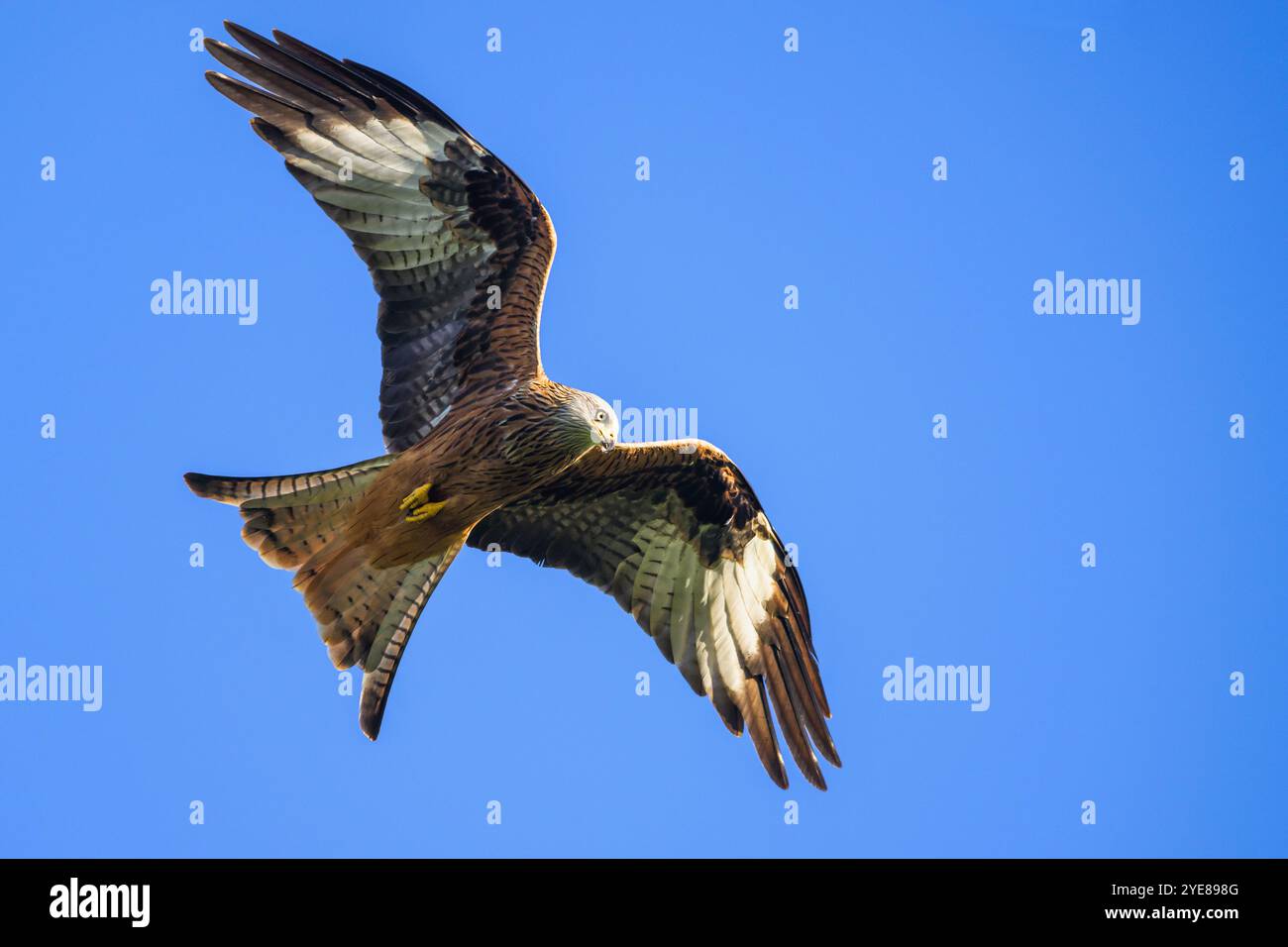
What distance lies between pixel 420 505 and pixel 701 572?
2.52 meters

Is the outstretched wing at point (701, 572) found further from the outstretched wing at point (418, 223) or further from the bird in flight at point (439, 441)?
the outstretched wing at point (418, 223)

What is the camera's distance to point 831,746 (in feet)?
43.8

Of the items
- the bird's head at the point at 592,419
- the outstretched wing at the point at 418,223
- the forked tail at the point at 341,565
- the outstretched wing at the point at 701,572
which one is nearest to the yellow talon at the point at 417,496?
the forked tail at the point at 341,565

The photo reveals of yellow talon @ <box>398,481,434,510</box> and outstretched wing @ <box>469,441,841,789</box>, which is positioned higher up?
yellow talon @ <box>398,481,434,510</box>

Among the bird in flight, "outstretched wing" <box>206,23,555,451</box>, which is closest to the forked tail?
the bird in flight

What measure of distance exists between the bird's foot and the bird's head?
1.10 meters

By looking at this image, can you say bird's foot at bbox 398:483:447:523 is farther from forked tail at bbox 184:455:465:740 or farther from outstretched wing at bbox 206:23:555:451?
outstretched wing at bbox 206:23:555:451

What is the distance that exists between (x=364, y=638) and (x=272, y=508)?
115 cm

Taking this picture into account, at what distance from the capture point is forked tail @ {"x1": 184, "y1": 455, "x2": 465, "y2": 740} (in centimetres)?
1224

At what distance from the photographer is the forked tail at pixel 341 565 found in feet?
40.2

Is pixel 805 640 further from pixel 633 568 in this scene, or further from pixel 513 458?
pixel 513 458

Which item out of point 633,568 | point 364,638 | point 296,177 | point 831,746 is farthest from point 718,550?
point 296,177
